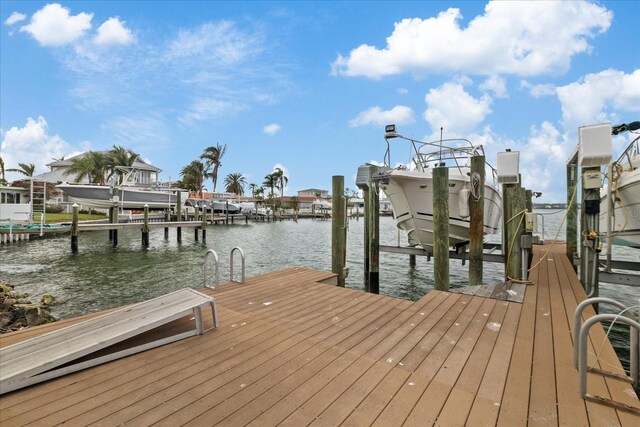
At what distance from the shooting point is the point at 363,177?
878 centimetres

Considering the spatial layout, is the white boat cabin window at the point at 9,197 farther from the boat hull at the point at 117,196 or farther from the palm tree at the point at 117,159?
the palm tree at the point at 117,159

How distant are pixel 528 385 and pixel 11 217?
90.4 feet

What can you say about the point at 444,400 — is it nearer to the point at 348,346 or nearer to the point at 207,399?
the point at 348,346

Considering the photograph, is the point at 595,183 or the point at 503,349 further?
the point at 595,183

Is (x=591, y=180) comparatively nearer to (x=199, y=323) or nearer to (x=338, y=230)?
(x=338, y=230)

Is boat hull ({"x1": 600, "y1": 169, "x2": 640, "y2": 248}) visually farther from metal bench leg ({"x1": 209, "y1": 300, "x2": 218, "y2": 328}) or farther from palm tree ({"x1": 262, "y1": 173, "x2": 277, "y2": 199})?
palm tree ({"x1": 262, "y1": 173, "x2": 277, "y2": 199})

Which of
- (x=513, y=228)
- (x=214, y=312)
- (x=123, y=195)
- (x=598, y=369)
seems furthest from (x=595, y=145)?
(x=123, y=195)

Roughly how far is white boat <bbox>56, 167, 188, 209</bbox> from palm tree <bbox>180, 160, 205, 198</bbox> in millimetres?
27061

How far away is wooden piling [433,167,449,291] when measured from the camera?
6484 mm

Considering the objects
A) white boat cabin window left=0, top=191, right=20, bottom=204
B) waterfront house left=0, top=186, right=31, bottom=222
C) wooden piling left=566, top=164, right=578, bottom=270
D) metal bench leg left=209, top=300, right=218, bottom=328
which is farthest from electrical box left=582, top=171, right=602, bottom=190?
white boat cabin window left=0, top=191, right=20, bottom=204

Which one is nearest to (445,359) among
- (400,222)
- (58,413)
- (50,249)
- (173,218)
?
(58,413)

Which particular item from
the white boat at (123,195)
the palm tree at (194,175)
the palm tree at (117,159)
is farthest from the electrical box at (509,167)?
the palm tree at (194,175)

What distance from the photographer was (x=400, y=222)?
9.91 meters

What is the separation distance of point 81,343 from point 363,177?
7062 millimetres
